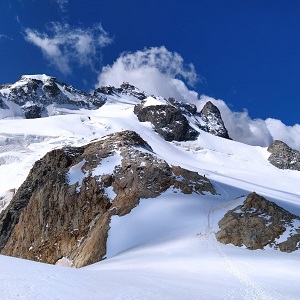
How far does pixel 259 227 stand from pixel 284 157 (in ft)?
384

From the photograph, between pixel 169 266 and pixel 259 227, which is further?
pixel 259 227

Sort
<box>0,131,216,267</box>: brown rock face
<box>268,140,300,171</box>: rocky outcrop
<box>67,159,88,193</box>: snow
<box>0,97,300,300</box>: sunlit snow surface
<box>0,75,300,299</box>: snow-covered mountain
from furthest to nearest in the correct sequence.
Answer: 1. <box>268,140,300,171</box>: rocky outcrop
2. <box>67,159,88,193</box>: snow
3. <box>0,131,216,267</box>: brown rock face
4. <box>0,75,300,299</box>: snow-covered mountain
5. <box>0,97,300,300</box>: sunlit snow surface

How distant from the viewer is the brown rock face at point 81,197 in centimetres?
3606

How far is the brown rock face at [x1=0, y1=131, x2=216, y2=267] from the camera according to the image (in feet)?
118

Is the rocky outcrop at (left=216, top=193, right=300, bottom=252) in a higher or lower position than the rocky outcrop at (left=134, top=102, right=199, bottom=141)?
lower

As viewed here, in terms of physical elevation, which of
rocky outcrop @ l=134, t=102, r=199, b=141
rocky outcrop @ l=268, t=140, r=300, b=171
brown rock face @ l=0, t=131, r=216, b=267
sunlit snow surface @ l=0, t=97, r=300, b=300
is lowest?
sunlit snow surface @ l=0, t=97, r=300, b=300

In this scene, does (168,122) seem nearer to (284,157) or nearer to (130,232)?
(284,157)

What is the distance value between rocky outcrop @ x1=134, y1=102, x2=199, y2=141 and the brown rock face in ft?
359

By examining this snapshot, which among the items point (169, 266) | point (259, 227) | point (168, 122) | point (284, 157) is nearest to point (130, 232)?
point (259, 227)

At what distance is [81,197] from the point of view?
39812mm

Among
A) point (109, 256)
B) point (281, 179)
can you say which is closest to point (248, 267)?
point (109, 256)

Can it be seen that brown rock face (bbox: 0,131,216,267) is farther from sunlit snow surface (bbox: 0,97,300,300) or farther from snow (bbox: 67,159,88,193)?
sunlit snow surface (bbox: 0,97,300,300)

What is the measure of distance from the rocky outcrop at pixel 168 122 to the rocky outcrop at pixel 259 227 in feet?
410

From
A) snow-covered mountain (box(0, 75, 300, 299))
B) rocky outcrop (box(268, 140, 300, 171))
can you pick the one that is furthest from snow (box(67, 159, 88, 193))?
rocky outcrop (box(268, 140, 300, 171))
